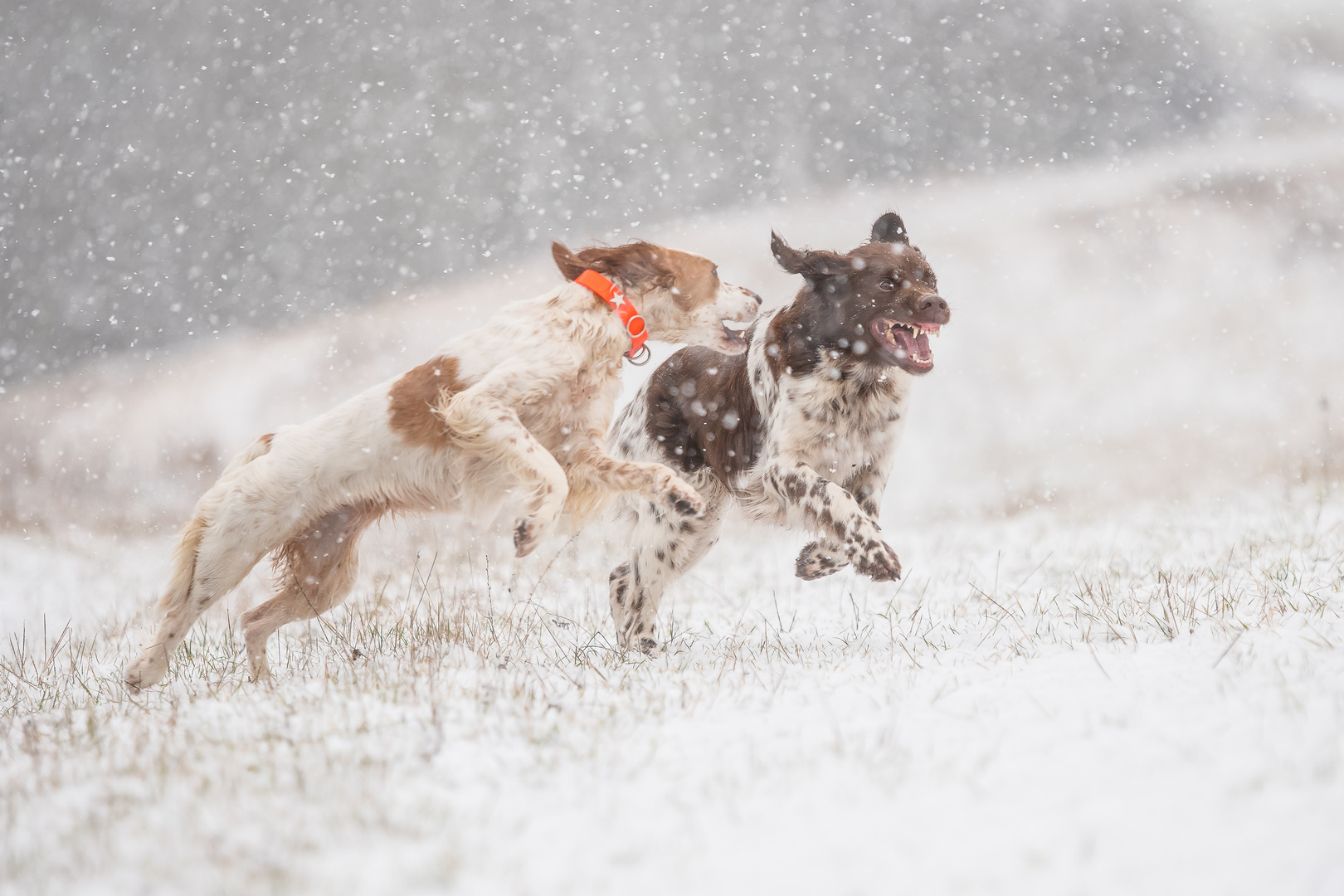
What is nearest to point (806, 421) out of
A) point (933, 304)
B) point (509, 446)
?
point (933, 304)

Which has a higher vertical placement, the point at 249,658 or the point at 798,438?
the point at 798,438

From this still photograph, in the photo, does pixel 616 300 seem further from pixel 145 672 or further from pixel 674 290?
pixel 145 672

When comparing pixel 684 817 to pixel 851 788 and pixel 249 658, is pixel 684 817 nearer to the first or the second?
pixel 851 788

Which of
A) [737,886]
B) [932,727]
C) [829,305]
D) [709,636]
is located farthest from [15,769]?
[829,305]

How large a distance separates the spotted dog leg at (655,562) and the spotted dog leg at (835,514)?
55 centimetres

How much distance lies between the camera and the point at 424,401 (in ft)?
11.9

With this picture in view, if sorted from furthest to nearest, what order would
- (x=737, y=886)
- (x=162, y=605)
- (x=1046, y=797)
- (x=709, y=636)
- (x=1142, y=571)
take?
1. (x=1142, y=571)
2. (x=709, y=636)
3. (x=162, y=605)
4. (x=1046, y=797)
5. (x=737, y=886)

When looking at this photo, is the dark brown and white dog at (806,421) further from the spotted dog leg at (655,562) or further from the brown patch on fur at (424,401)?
the brown patch on fur at (424,401)

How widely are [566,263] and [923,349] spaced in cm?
163

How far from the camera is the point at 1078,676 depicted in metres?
2.72

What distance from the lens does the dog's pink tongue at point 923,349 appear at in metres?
3.89

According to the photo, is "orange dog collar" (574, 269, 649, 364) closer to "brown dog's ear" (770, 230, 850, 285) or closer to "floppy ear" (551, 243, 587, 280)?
"floppy ear" (551, 243, 587, 280)

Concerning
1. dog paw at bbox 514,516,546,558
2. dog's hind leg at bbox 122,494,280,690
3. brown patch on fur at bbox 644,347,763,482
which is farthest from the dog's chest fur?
dog's hind leg at bbox 122,494,280,690

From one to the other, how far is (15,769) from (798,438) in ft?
9.90
